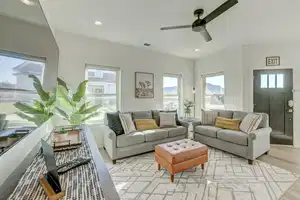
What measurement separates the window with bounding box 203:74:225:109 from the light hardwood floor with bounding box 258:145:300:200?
1.77 metres

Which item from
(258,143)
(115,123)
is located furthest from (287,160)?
(115,123)

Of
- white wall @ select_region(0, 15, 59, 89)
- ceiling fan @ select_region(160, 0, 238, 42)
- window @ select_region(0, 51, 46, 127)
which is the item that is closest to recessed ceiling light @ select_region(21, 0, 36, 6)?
white wall @ select_region(0, 15, 59, 89)

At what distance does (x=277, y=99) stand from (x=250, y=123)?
158cm

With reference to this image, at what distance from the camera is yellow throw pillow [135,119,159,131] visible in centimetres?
381

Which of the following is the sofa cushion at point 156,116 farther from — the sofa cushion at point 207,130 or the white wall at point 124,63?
the sofa cushion at point 207,130

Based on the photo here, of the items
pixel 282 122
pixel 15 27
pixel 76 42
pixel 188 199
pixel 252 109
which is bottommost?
pixel 188 199

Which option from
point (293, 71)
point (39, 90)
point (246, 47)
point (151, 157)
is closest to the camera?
point (39, 90)

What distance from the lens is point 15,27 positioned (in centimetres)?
98

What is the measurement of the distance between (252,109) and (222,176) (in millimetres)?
2648

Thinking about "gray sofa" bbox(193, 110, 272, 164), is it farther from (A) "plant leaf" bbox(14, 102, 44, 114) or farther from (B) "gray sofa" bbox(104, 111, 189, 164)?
(A) "plant leaf" bbox(14, 102, 44, 114)

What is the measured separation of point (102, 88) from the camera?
4.14 m

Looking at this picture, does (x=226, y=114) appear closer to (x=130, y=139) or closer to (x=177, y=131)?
(x=177, y=131)

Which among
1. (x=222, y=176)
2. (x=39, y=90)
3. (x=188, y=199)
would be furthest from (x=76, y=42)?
(x=222, y=176)

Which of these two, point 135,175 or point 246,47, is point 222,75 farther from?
point 135,175
